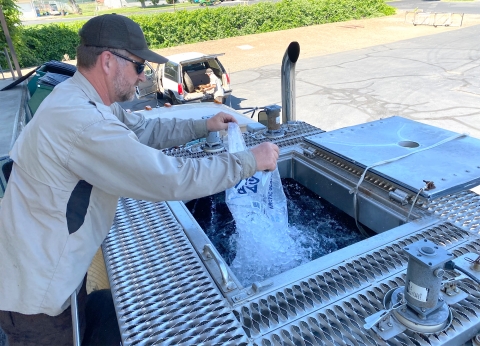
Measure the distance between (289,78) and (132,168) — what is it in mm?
1589

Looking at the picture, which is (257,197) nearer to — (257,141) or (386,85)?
(257,141)

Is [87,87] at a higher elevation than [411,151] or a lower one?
higher

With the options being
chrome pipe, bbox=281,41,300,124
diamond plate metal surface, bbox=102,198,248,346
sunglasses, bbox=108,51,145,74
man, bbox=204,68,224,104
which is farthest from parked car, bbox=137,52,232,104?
diamond plate metal surface, bbox=102,198,248,346

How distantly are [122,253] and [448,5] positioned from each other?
30628 millimetres

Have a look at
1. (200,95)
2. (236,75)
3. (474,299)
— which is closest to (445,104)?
(200,95)

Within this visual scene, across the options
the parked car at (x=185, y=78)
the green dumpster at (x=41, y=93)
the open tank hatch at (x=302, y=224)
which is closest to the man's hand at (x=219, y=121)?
the open tank hatch at (x=302, y=224)

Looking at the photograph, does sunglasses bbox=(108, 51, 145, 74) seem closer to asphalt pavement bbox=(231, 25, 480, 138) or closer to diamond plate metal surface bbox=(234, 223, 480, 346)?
diamond plate metal surface bbox=(234, 223, 480, 346)

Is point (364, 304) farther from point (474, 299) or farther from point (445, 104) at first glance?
point (445, 104)

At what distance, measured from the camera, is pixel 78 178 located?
135 cm

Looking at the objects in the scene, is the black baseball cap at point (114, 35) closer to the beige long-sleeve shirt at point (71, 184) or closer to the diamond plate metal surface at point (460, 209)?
the beige long-sleeve shirt at point (71, 184)

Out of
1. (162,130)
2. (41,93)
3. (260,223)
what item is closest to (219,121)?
(162,130)

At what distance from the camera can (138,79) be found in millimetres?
1647

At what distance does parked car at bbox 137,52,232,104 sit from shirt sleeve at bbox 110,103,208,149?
737 centimetres

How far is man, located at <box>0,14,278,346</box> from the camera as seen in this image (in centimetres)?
127
